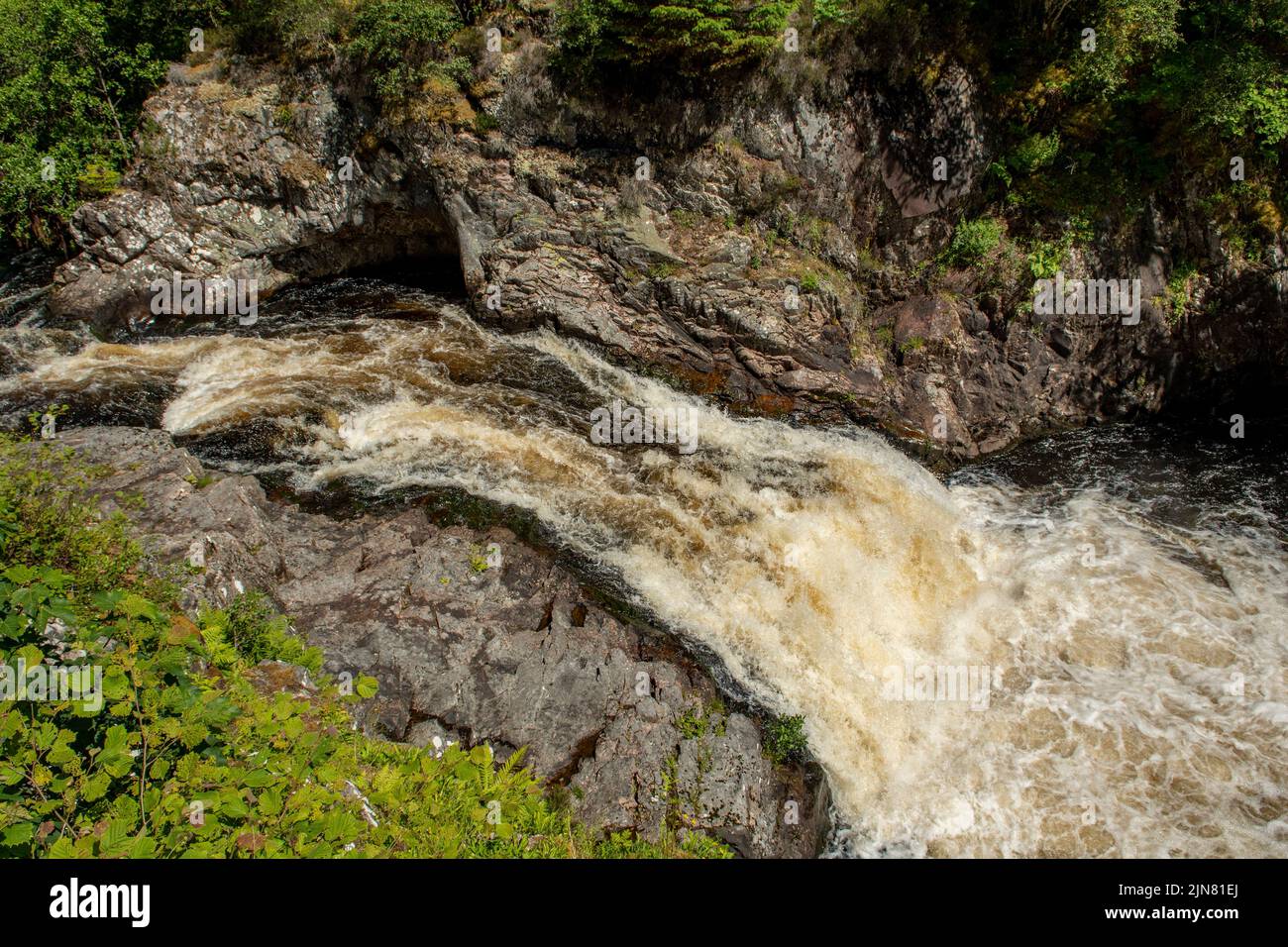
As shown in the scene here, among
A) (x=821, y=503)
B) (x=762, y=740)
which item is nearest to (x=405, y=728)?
(x=762, y=740)

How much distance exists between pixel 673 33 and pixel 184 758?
12.4 meters

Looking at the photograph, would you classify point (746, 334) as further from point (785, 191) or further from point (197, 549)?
point (197, 549)

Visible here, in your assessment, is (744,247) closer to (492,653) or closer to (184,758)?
(492,653)

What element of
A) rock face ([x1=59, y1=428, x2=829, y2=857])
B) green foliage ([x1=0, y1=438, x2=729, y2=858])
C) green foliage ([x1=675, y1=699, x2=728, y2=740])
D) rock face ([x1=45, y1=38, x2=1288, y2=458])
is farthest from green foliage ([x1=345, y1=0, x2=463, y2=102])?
green foliage ([x1=675, y1=699, x2=728, y2=740])

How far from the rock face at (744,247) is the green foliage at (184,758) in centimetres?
768

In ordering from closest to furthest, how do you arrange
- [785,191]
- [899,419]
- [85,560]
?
[85,560] → [899,419] → [785,191]

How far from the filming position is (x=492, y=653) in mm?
7715

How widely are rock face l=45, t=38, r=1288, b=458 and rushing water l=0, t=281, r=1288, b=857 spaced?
87cm

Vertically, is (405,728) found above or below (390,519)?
below

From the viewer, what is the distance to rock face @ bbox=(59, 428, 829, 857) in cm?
700

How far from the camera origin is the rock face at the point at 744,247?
12.5 m

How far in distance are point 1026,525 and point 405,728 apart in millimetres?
9202

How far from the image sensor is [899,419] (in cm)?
1236

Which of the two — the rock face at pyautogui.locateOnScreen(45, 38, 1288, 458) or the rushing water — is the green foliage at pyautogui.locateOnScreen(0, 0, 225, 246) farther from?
the rushing water
